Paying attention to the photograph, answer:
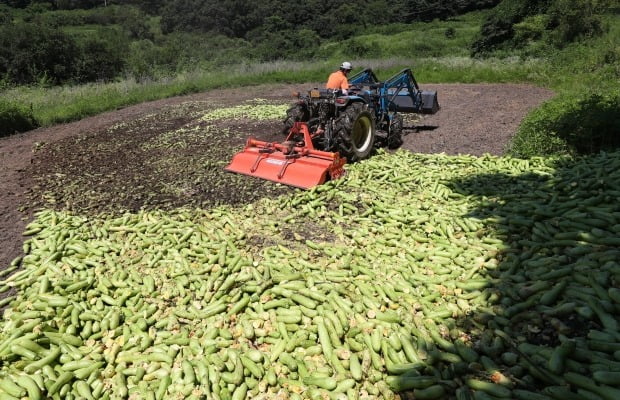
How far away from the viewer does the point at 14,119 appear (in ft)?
49.8

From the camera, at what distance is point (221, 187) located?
848cm

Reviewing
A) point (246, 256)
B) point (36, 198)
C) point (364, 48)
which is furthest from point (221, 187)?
point (364, 48)

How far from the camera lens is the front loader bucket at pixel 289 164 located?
26.7 ft

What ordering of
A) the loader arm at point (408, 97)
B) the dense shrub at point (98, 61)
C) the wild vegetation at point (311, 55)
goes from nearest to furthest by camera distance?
the loader arm at point (408, 97), the wild vegetation at point (311, 55), the dense shrub at point (98, 61)

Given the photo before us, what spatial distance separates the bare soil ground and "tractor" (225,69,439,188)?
0.42 metres

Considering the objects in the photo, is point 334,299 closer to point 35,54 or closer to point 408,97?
point 408,97

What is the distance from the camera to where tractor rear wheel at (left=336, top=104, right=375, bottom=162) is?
354 inches

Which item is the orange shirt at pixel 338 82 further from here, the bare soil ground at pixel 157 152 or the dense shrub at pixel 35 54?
the dense shrub at pixel 35 54

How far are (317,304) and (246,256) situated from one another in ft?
5.18

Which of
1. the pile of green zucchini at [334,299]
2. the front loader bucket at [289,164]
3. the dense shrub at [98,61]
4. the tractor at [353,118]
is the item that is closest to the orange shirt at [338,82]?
the tractor at [353,118]

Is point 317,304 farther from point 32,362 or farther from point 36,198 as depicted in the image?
point 36,198

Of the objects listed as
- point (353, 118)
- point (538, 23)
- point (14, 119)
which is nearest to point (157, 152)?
point (353, 118)

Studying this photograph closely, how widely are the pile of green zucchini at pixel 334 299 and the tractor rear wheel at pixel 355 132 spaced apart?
2.21m

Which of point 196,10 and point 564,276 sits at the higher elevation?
point 196,10
